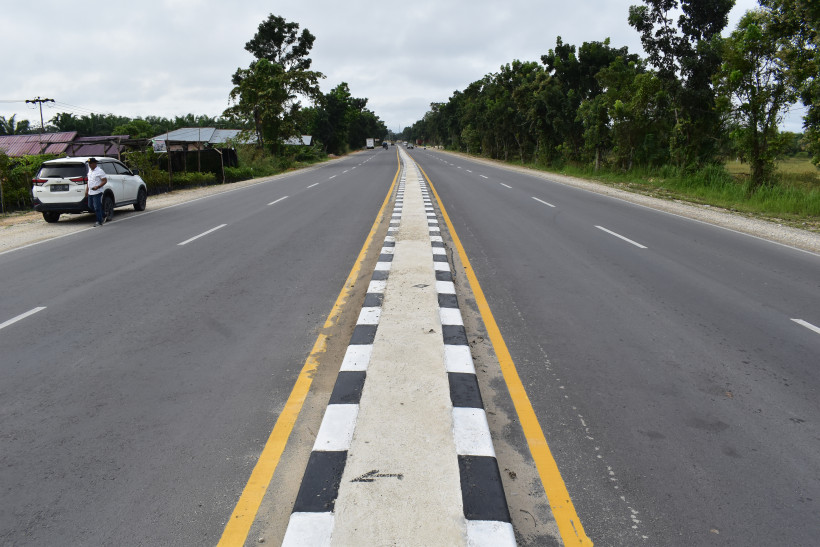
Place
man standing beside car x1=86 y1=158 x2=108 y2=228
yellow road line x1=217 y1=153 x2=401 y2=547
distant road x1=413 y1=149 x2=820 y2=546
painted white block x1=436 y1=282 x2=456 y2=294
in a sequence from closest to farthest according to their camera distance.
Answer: yellow road line x1=217 y1=153 x2=401 y2=547
distant road x1=413 y1=149 x2=820 y2=546
painted white block x1=436 y1=282 x2=456 y2=294
man standing beside car x1=86 y1=158 x2=108 y2=228

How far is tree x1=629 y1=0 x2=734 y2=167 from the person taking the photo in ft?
67.2

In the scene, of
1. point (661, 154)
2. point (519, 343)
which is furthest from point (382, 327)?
point (661, 154)

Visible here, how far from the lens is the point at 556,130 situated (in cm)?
3431

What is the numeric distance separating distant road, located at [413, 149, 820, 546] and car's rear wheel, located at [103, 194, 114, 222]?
1000cm

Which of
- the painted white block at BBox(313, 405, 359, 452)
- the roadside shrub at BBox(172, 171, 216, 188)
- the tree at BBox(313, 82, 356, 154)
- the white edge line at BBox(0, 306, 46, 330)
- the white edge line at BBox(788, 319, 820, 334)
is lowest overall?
the painted white block at BBox(313, 405, 359, 452)

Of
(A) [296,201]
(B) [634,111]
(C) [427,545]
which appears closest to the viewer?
(C) [427,545]

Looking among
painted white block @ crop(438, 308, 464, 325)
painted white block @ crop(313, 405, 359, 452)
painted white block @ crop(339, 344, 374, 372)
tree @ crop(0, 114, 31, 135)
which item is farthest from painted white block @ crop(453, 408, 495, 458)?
tree @ crop(0, 114, 31, 135)

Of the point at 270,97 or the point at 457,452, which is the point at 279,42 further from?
the point at 457,452

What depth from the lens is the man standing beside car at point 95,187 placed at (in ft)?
42.7

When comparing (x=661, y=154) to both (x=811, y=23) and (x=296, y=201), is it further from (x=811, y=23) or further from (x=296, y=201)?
(x=296, y=201)

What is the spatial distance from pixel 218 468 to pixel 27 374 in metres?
2.55

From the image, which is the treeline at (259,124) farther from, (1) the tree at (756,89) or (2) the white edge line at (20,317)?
(1) the tree at (756,89)

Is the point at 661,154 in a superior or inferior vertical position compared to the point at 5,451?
superior

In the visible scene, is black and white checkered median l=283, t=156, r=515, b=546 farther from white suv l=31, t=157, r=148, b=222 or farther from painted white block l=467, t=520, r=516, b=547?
white suv l=31, t=157, r=148, b=222
